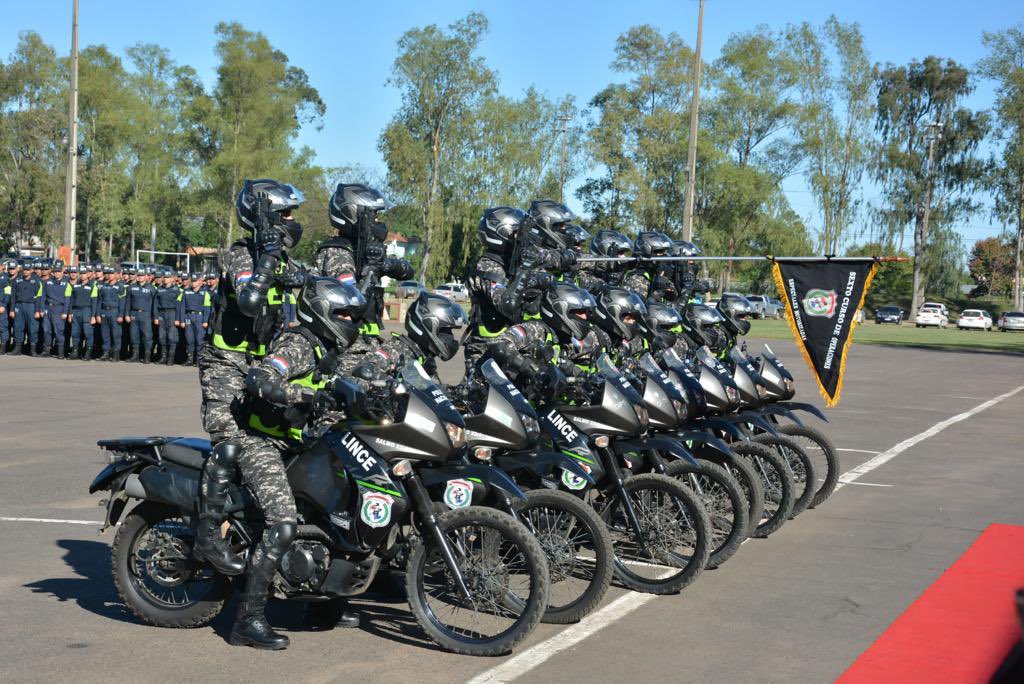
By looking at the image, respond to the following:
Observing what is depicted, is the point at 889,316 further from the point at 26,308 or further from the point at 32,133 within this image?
the point at 26,308

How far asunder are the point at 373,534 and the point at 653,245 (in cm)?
737

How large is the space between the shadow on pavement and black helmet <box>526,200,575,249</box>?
14.3 ft

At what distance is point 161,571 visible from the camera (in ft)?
19.5

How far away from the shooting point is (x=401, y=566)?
5.82 meters

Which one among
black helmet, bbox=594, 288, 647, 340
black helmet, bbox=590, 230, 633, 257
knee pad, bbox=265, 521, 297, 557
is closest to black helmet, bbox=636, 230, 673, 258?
black helmet, bbox=590, 230, 633, 257

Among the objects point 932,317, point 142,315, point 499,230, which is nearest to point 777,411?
point 499,230

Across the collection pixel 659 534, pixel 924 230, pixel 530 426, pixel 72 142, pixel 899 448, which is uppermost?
pixel 924 230

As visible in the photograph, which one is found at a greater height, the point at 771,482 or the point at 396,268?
the point at 396,268

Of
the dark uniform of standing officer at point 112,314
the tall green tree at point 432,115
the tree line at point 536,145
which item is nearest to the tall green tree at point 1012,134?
the tree line at point 536,145

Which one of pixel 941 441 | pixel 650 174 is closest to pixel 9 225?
pixel 650 174

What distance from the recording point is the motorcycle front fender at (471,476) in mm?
5684

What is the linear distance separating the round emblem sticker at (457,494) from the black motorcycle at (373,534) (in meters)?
0.09

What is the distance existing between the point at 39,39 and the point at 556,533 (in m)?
61.4

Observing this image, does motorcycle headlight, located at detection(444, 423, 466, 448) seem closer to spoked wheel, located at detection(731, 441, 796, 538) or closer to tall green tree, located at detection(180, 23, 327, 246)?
spoked wheel, located at detection(731, 441, 796, 538)
